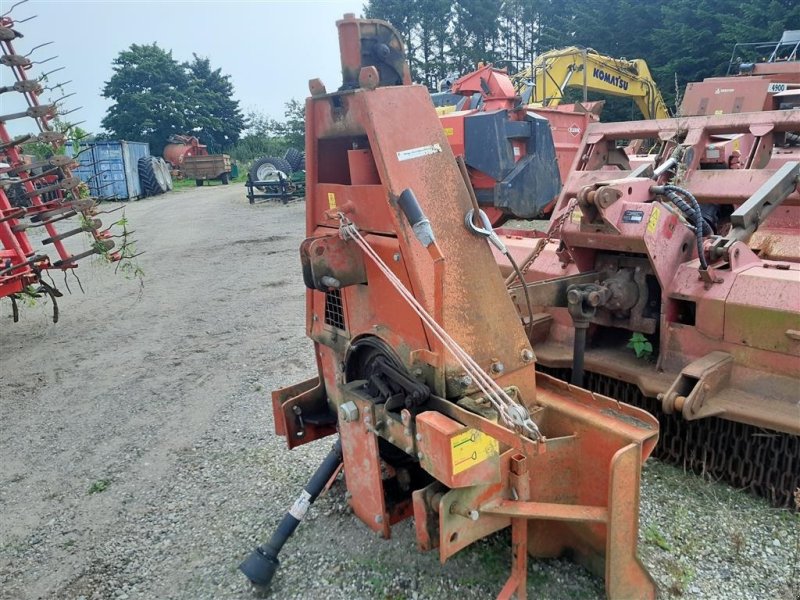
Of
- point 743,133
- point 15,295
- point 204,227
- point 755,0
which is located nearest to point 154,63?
point 204,227

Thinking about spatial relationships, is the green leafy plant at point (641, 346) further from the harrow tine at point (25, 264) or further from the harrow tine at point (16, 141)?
the harrow tine at point (16, 141)

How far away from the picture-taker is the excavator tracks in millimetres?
2572

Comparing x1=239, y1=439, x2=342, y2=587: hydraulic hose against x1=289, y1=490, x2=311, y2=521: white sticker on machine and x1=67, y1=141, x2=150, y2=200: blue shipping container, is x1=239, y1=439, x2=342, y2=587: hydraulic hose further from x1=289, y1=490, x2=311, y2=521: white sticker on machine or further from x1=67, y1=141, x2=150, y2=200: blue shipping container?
x1=67, y1=141, x2=150, y2=200: blue shipping container

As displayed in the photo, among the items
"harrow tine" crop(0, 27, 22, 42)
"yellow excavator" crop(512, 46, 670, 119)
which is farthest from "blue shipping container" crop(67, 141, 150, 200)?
"harrow tine" crop(0, 27, 22, 42)

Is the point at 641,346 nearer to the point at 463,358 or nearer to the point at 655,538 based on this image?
the point at 655,538

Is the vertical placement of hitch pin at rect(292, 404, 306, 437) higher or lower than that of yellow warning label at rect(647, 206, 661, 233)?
lower

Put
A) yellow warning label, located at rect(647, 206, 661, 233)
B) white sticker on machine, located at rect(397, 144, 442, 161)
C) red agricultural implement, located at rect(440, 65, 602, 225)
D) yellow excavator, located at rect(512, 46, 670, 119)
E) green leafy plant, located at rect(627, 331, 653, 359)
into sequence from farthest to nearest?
yellow excavator, located at rect(512, 46, 670, 119) → red agricultural implement, located at rect(440, 65, 602, 225) → green leafy plant, located at rect(627, 331, 653, 359) → yellow warning label, located at rect(647, 206, 661, 233) → white sticker on machine, located at rect(397, 144, 442, 161)

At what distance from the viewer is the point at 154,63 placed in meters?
33.8

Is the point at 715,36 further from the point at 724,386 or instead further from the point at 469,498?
the point at 469,498

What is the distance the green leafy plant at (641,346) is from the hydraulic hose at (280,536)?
1493 mm

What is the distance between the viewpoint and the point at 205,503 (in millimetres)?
2936

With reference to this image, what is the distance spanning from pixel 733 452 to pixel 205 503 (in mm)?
2372

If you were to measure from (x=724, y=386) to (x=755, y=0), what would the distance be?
760 inches

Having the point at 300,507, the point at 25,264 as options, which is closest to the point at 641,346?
the point at 300,507
